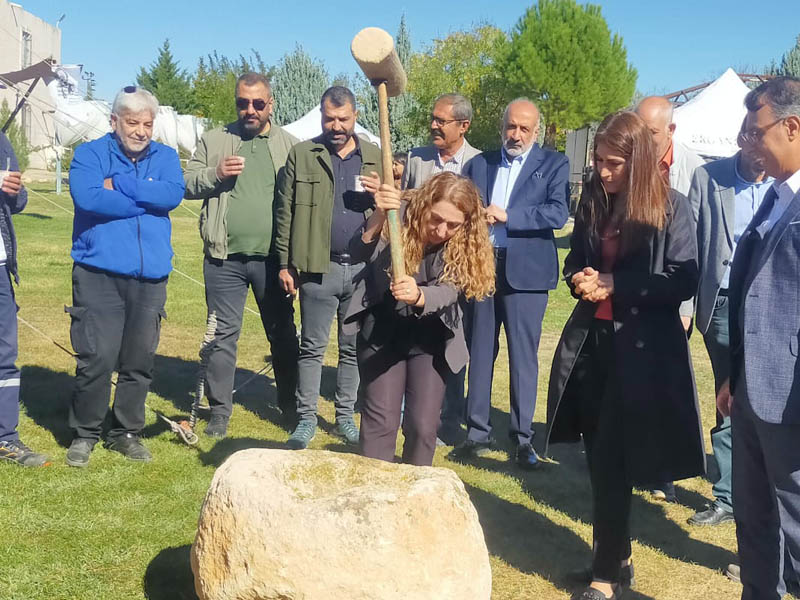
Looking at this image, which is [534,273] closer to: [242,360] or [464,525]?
[464,525]

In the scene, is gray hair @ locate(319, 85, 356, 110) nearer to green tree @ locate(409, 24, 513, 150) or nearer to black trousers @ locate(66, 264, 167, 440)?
black trousers @ locate(66, 264, 167, 440)

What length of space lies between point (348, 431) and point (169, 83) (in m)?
64.9

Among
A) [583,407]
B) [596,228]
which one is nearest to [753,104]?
[596,228]

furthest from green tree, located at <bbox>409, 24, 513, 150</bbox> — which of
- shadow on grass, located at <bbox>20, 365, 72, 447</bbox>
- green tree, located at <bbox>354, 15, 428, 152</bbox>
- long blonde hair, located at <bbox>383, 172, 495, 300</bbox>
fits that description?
Result: long blonde hair, located at <bbox>383, 172, 495, 300</bbox>

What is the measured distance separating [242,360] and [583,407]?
476 centimetres

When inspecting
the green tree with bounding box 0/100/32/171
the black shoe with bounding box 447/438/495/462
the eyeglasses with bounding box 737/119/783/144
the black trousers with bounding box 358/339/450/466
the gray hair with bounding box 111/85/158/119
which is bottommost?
the black shoe with bounding box 447/438/495/462

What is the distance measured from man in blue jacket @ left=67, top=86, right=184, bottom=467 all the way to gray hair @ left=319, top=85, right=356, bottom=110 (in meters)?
1.09

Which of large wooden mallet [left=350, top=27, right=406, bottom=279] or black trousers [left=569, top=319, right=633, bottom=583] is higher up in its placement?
large wooden mallet [left=350, top=27, right=406, bottom=279]

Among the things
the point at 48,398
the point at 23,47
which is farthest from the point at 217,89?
the point at 48,398

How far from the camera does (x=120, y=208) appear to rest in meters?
4.75

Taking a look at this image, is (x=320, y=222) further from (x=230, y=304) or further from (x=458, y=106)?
(x=458, y=106)

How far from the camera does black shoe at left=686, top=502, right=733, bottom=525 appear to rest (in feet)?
15.1

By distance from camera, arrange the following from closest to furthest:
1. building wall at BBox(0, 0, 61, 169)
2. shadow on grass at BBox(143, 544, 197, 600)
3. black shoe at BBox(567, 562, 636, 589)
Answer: shadow on grass at BBox(143, 544, 197, 600) → black shoe at BBox(567, 562, 636, 589) → building wall at BBox(0, 0, 61, 169)

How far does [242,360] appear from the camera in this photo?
25.7 feet
